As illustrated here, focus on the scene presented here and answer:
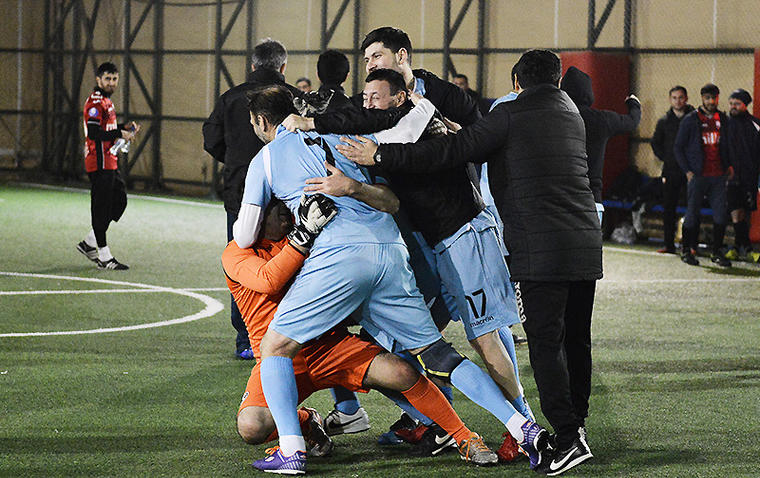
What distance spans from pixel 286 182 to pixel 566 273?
1.39m

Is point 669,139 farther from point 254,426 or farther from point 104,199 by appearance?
point 254,426

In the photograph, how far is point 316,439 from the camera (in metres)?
5.70

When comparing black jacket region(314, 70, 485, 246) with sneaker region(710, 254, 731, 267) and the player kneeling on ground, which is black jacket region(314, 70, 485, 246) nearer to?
the player kneeling on ground

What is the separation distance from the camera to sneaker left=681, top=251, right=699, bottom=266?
14.1 meters

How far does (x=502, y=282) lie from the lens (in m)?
5.69

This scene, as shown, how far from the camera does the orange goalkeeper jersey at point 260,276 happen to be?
5445 mm

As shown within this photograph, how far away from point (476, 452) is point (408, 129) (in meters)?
1.58

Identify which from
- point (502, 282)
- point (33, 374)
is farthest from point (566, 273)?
point (33, 374)

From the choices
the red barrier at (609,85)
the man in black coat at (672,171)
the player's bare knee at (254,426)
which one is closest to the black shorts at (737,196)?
the man in black coat at (672,171)

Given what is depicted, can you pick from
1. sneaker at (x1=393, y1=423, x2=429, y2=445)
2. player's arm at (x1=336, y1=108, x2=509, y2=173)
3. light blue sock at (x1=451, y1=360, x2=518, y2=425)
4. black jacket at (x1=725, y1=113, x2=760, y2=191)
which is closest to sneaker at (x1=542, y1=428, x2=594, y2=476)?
light blue sock at (x1=451, y1=360, x2=518, y2=425)

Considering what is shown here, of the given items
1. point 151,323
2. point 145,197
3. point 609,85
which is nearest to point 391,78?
point 151,323

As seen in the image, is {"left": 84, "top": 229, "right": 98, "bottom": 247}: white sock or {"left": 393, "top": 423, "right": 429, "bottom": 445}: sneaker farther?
{"left": 84, "top": 229, "right": 98, "bottom": 247}: white sock

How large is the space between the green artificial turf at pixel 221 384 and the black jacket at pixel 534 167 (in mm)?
1015

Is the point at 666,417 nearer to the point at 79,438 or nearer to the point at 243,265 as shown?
the point at 243,265
